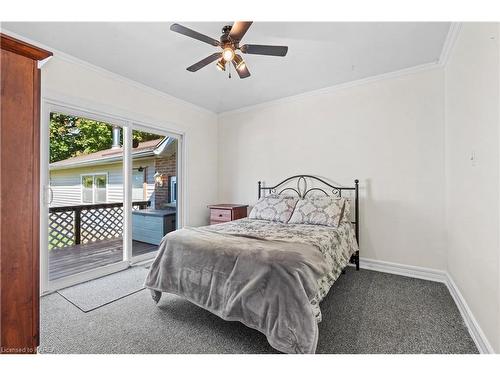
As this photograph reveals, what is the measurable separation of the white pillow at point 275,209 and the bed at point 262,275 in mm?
473

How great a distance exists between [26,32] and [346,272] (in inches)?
170

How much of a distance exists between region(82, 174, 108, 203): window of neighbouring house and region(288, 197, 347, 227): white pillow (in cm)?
278

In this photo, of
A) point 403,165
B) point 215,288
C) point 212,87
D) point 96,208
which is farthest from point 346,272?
point 96,208

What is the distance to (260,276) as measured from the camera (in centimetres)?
156

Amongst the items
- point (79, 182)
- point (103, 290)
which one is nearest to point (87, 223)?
point (79, 182)

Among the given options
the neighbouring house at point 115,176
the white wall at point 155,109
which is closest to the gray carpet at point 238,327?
the neighbouring house at point 115,176

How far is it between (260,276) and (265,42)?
7.32 feet

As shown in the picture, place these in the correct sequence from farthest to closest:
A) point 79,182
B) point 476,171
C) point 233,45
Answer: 1. point 79,182
2. point 233,45
3. point 476,171

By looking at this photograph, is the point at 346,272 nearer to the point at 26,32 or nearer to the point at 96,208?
the point at 96,208

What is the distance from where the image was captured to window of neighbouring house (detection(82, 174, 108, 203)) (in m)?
3.44

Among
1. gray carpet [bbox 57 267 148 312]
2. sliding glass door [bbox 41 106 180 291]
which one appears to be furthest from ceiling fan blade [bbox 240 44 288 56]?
gray carpet [bbox 57 267 148 312]

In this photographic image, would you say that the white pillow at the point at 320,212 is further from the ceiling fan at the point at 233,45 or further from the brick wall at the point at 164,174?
the brick wall at the point at 164,174

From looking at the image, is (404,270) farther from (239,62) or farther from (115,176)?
(115,176)

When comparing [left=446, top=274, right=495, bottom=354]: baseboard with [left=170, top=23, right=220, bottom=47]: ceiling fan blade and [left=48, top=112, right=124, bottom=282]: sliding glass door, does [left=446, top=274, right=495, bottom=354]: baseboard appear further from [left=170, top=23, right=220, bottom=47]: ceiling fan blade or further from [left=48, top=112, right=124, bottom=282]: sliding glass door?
[left=48, top=112, right=124, bottom=282]: sliding glass door
